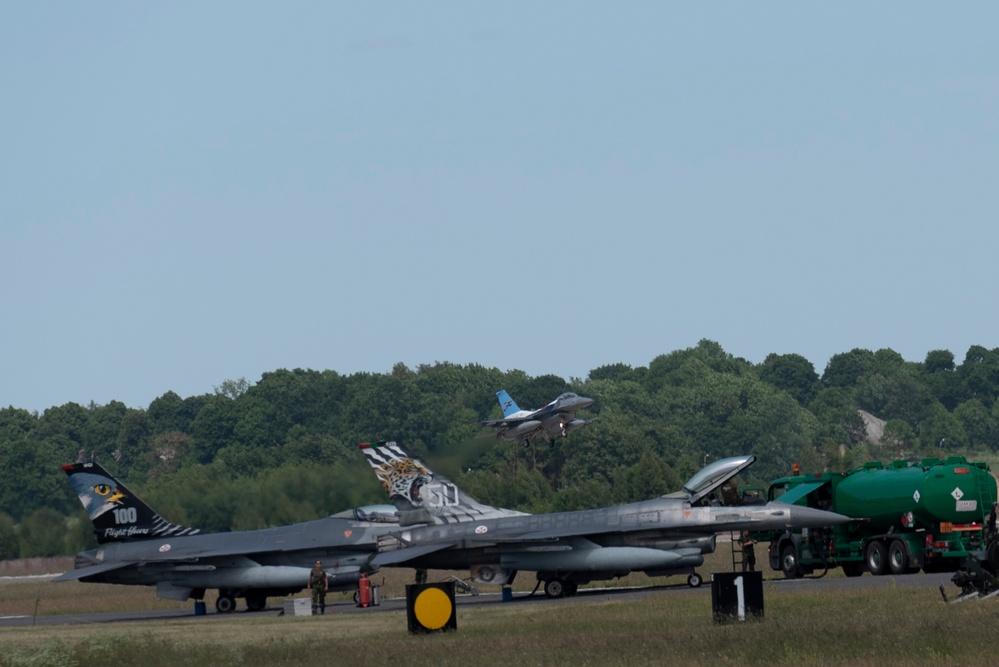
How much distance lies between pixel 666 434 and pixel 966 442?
56.1 meters

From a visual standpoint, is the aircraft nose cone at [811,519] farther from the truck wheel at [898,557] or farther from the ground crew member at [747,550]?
the truck wheel at [898,557]

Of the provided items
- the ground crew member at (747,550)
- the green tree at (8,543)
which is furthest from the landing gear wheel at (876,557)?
the green tree at (8,543)

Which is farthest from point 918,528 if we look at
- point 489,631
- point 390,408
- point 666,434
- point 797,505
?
point 390,408

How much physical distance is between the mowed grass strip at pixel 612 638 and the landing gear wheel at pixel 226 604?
8.46m

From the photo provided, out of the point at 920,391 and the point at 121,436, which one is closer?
the point at 121,436

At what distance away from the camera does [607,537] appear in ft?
121

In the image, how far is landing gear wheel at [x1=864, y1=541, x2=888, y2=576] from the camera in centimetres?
3653

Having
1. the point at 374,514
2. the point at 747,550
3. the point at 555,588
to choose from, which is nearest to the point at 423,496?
the point at 374,514

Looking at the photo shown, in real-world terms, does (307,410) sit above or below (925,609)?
above

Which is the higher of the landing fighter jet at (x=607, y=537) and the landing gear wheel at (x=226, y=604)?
the landing fighter jet at (x=607, y=537)

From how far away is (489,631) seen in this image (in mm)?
25812

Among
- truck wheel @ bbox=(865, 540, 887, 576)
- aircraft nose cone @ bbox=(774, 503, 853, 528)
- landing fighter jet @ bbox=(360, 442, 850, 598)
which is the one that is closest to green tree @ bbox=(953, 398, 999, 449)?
truck wheel @ bbox=(865, 540, 887, 576)

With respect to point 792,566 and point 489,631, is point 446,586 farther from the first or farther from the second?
point 792,566

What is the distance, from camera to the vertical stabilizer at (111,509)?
41.3 metres
